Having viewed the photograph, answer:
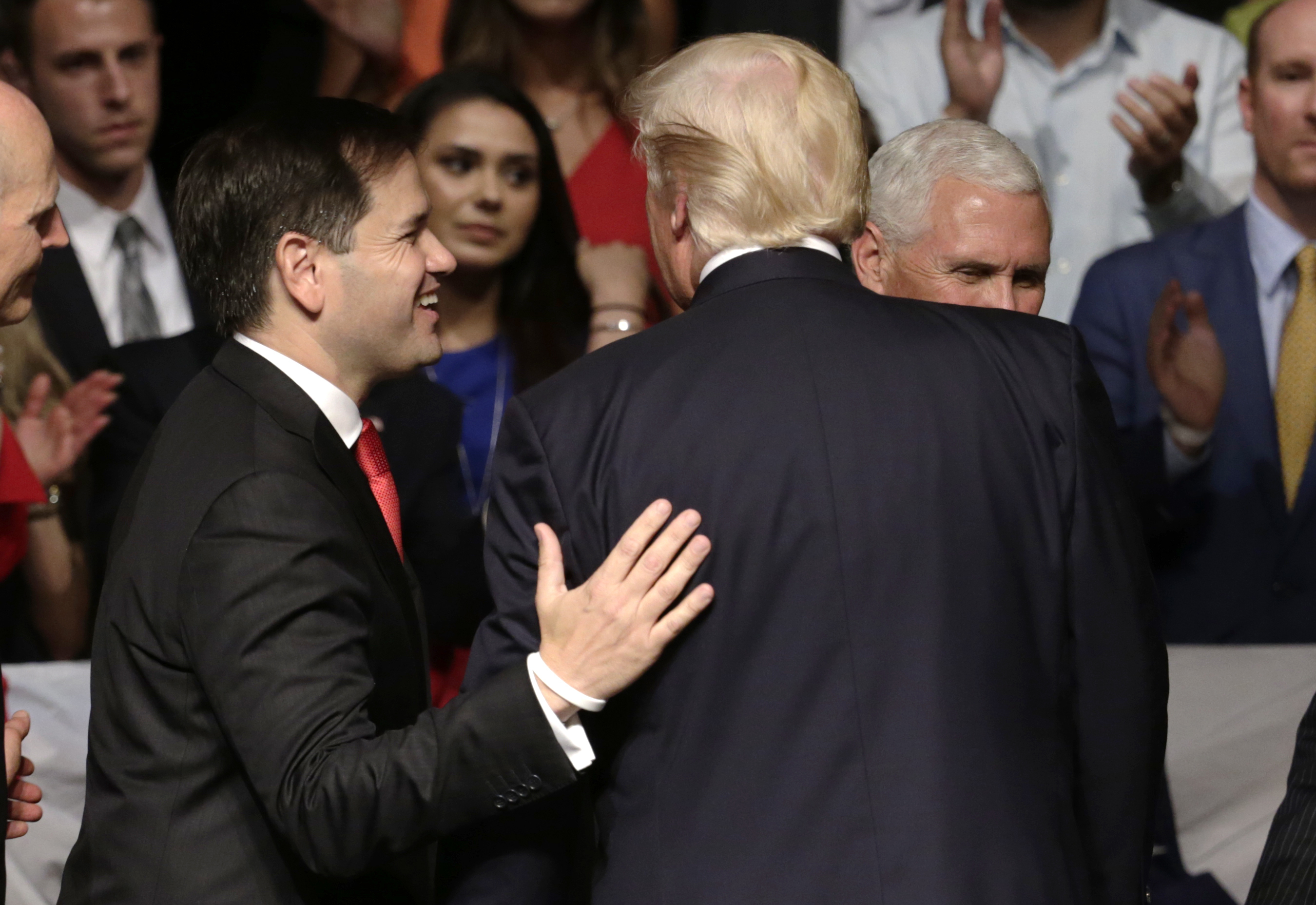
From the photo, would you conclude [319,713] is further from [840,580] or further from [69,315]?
[69,315]

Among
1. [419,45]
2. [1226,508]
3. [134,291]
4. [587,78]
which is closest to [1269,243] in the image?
[1226,508]

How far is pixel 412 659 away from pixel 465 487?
159cm

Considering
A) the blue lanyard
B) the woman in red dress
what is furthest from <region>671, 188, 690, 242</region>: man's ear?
the woman in red dress

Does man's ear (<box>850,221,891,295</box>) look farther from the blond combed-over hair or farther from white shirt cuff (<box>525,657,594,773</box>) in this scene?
white shirt cuff (<box>525,657,594,773</box>)

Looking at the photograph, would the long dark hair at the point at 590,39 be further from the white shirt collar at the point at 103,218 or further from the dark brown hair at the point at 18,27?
the dark brown hair at the point at 18,27

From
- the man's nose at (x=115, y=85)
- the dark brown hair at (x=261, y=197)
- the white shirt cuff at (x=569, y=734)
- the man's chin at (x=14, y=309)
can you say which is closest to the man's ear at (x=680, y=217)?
the dark brown hair at (x=261, y=197)

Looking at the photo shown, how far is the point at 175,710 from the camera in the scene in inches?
64.1

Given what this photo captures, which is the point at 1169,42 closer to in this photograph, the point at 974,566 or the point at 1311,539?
the point at 1311,539

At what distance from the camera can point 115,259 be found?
3.45m

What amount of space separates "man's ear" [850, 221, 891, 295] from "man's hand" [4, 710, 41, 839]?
1.49 meters

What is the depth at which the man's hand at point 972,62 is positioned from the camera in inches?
143

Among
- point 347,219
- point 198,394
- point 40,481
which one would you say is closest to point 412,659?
point 198,394

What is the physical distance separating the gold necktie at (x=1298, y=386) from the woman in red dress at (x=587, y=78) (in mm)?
1542

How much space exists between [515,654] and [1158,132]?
2.66m
